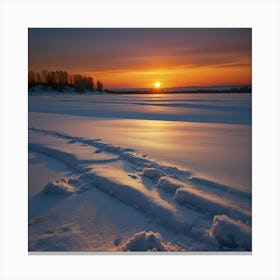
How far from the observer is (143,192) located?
206 cm

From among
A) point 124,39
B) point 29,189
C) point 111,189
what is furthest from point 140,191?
point 124,39

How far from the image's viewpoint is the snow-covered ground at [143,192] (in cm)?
183

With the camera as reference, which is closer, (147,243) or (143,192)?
(147,243)

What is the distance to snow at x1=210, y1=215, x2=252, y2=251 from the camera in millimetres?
1771

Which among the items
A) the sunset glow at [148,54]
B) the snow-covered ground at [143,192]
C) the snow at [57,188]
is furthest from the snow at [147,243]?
the sunset glow at [148,54]

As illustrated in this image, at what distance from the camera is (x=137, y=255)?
191 cm

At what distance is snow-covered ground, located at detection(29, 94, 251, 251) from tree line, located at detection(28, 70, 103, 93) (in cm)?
27

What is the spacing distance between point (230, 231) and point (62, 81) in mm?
2678

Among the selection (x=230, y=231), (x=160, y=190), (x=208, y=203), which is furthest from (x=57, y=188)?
(x=230, y=231)
